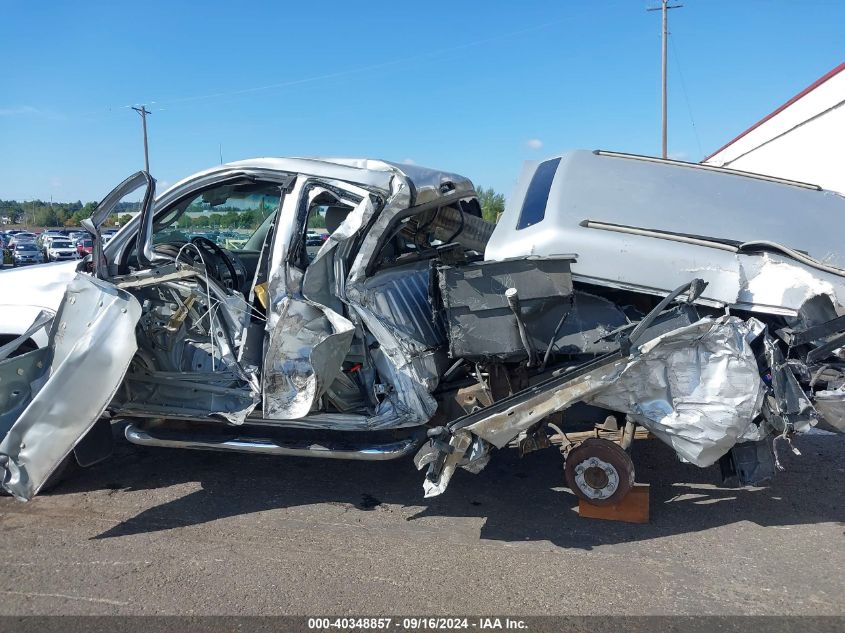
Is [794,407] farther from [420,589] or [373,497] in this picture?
[373,497]

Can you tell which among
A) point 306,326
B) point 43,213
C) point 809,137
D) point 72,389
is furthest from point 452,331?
point 43,213

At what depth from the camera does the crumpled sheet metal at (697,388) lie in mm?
3186

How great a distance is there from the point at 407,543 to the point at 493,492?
850mm

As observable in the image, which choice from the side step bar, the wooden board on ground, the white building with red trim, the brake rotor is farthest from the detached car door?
the white building with red trim

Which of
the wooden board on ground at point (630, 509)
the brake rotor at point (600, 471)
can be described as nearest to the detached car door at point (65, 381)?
the brake rotor at point (600, 471)

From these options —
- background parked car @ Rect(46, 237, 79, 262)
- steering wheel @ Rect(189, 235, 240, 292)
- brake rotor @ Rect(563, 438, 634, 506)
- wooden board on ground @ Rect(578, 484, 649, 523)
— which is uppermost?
steering wheel @ Rect(189, 235, 240, 292)

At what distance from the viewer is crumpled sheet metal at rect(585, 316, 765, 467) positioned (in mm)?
3186

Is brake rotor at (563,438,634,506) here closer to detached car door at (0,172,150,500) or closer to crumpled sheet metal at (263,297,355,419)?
crumpled sheet metal at (263,297,355,419)

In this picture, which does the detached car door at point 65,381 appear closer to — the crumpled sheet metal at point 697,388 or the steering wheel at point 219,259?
the steering wheel at point 219,259

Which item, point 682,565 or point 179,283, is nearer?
point 682,565

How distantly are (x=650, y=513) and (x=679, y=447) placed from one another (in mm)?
748

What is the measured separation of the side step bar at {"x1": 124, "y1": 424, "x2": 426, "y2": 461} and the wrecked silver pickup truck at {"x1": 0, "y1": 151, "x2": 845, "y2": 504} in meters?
0.01

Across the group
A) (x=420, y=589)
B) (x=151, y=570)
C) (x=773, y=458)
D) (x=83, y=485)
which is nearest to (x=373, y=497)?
(x=420, y=589)

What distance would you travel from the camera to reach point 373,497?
420 centimetres
